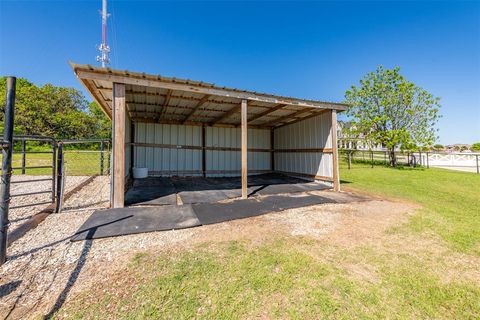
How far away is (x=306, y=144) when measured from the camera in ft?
28.6

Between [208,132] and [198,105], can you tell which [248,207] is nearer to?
[198,105]

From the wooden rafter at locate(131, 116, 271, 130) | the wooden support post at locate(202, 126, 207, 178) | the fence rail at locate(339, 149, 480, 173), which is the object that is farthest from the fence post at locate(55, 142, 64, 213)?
the fence rail at locate(339, 149, 480, 173)

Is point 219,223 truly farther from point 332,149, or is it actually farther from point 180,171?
point 180,171

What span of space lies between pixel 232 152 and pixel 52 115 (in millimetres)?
25407

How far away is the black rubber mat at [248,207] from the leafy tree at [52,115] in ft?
89.7

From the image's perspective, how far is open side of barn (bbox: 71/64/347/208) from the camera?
4.65m

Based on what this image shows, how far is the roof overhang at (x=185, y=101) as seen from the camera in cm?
445

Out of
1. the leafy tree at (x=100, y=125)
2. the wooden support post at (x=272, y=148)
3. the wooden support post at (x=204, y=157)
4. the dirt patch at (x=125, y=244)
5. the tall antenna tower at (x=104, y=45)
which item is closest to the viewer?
the dirt patch at (x=125, y=244)

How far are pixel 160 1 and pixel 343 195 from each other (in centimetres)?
1286

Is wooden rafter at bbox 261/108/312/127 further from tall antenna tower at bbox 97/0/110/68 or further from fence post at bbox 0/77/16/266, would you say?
tall antenna tower at bbox 97/0/110/68

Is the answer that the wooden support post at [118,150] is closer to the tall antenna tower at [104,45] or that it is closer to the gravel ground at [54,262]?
the gravel ground at [54,262]

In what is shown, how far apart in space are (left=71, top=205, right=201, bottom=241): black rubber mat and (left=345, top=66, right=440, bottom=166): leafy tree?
1708cm

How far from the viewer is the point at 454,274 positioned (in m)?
2.20

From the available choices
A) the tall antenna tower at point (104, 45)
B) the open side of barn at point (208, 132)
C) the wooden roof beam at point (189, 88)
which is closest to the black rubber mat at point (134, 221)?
the open side of barn at point (208, 132)
